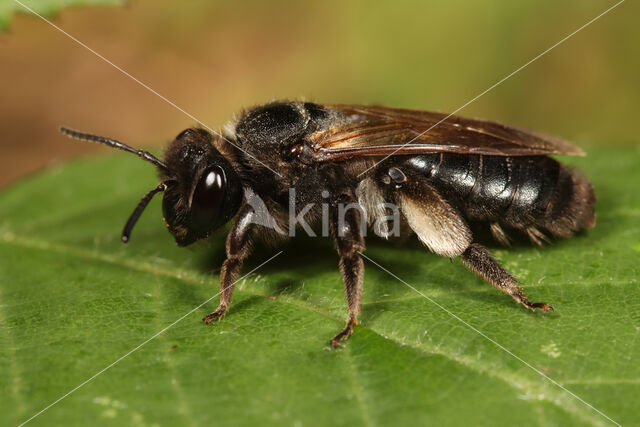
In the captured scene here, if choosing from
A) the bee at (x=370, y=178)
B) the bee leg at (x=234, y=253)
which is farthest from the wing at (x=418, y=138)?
the bee leg at (x=234, y=253)

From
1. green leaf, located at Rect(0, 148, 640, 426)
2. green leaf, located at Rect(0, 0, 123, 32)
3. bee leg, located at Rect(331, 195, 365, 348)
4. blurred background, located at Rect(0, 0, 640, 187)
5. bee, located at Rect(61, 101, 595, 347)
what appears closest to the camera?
green leaf, located at Rect(0, 148, 640, 426)

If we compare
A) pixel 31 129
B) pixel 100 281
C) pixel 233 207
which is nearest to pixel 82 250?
pixel 100 281

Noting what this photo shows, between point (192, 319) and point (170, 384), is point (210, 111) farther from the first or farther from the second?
point (170, 384)

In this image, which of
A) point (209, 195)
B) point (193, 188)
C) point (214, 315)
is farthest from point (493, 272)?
point (193, 188)

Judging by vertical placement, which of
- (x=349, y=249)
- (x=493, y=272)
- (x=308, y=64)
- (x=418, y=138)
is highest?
(x=308, y=64)

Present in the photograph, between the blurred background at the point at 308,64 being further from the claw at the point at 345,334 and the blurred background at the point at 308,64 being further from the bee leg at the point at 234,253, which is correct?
the claw at the point at 345,334

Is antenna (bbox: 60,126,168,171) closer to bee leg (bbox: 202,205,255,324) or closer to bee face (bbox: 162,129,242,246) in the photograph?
bee face (bbox: 162,129,242,246)

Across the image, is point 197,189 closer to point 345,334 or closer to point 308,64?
point 345,334

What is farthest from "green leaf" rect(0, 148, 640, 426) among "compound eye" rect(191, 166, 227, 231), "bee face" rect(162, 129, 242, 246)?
"compound eye" rect(191, 166, 227, 231)
